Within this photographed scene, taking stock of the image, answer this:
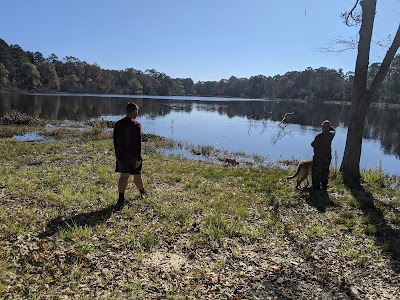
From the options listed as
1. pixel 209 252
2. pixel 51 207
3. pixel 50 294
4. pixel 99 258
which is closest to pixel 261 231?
pixel 209 252

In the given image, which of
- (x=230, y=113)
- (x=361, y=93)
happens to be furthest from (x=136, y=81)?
(x=361, y=93)

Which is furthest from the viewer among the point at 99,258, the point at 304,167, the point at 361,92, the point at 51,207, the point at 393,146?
the point at 393,146

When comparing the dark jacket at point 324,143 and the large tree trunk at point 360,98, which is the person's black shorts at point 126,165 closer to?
the dark jacket at point 324,143

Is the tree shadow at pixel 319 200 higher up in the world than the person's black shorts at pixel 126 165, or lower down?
lower down

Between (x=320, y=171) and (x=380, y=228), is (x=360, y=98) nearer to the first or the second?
(x=320, y=171)

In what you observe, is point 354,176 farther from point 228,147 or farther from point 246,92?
point 246,92

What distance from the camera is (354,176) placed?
11.1 meters

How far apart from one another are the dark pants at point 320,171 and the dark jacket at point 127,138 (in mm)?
5388

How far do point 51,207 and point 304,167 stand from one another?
23.6ft

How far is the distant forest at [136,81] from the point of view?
354 feet

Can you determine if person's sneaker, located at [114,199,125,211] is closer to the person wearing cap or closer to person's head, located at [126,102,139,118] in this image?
person's head, located at [126,102,139,118]

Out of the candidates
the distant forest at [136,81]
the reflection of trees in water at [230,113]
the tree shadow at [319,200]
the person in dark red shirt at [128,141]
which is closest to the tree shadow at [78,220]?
the person in dark red shirt at [128,141]

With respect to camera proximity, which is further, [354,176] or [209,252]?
[354,176]

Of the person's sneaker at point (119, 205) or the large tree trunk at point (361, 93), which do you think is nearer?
the person's sneaker at point (119, 205)
